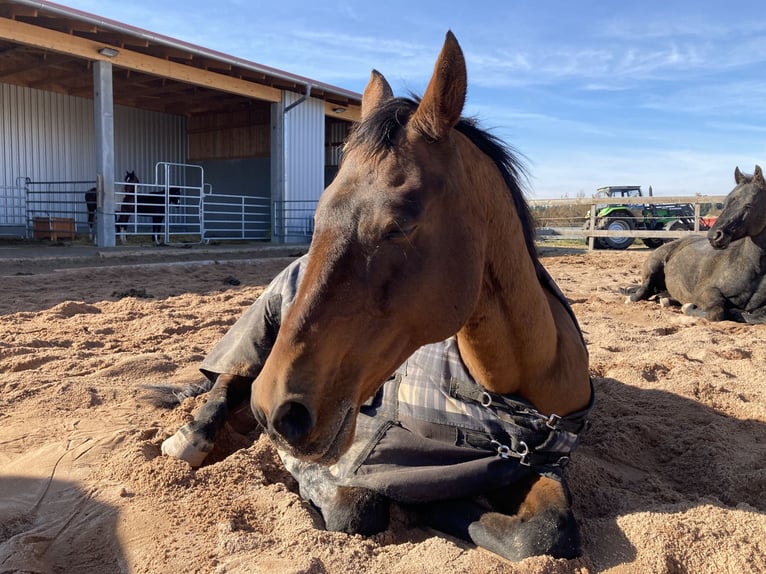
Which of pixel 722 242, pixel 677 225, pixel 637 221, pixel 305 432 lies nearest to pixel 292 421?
pixel 305 432

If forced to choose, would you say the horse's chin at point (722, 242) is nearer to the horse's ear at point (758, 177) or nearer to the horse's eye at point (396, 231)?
the horse's ear at point (758, 177)

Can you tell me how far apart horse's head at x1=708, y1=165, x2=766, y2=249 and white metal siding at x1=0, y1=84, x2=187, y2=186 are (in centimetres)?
1584

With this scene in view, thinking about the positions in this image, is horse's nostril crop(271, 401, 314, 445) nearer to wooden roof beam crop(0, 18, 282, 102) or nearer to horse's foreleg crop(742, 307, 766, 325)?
horse's foreleg crop(742, 307, 766, 325)

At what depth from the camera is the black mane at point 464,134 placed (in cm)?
160

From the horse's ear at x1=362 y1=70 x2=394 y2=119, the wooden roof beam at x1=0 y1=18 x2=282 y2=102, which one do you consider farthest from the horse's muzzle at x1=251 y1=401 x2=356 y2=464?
the wooden roof beam at x1=0 y1=18 x2=282 y2=102

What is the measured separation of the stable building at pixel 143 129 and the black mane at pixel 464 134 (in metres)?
9.29

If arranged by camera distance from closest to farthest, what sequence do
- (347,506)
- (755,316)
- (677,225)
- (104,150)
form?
(347,506)
(755,316)
(104,150)
(677,225)

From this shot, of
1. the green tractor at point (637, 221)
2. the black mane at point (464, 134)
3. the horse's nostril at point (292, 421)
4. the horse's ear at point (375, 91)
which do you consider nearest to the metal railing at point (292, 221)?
the green tractor at point (637, 221)

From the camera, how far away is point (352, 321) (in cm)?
143

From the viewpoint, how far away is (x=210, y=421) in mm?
2734

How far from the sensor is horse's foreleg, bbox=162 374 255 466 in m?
2.55

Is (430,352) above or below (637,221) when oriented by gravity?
below

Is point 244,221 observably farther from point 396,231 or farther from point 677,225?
point 396,231

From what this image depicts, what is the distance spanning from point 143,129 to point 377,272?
19219 mm
